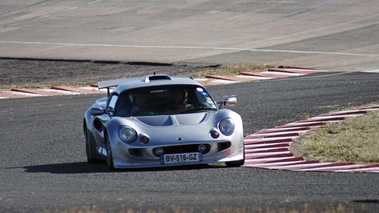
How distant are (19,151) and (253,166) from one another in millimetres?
4040

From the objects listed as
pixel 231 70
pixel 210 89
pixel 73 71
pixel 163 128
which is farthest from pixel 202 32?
pixel 163 128

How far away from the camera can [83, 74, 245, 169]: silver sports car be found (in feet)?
43.6

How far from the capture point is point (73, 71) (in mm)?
29625

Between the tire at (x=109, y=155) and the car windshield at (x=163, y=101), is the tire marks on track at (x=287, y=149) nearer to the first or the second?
the car windshield at (x=163, y=101)

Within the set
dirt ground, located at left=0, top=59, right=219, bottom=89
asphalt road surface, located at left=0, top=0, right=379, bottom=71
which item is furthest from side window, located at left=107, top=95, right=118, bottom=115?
asphalt road surface, located at left=0, top=0, right=379, bottom=71

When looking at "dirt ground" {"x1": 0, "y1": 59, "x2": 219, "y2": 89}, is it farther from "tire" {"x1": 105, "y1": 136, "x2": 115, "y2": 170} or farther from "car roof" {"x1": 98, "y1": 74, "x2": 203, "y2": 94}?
"tire" {"x1": 105, "y1": 136, "x2": 115, "y2": 170}

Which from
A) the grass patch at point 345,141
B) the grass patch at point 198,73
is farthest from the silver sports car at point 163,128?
the grass patch at point 198,73

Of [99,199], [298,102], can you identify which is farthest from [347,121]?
[99,199]

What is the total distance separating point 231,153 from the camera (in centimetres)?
1343

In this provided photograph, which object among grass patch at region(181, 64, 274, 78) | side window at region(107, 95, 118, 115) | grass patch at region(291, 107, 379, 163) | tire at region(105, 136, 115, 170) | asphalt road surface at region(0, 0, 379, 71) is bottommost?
asphalt road surface at region(0, 0, 379, 71)

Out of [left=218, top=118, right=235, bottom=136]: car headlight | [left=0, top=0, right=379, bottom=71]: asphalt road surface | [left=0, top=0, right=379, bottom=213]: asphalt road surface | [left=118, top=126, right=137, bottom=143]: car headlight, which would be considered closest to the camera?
[left=0, top=0, right=379, bottom=213]: asphalt road surface

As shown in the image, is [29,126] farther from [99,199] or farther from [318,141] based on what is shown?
[99,199]

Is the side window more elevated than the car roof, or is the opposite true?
the car roof

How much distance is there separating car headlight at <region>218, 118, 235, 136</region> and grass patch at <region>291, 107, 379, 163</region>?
1032 millimetres
